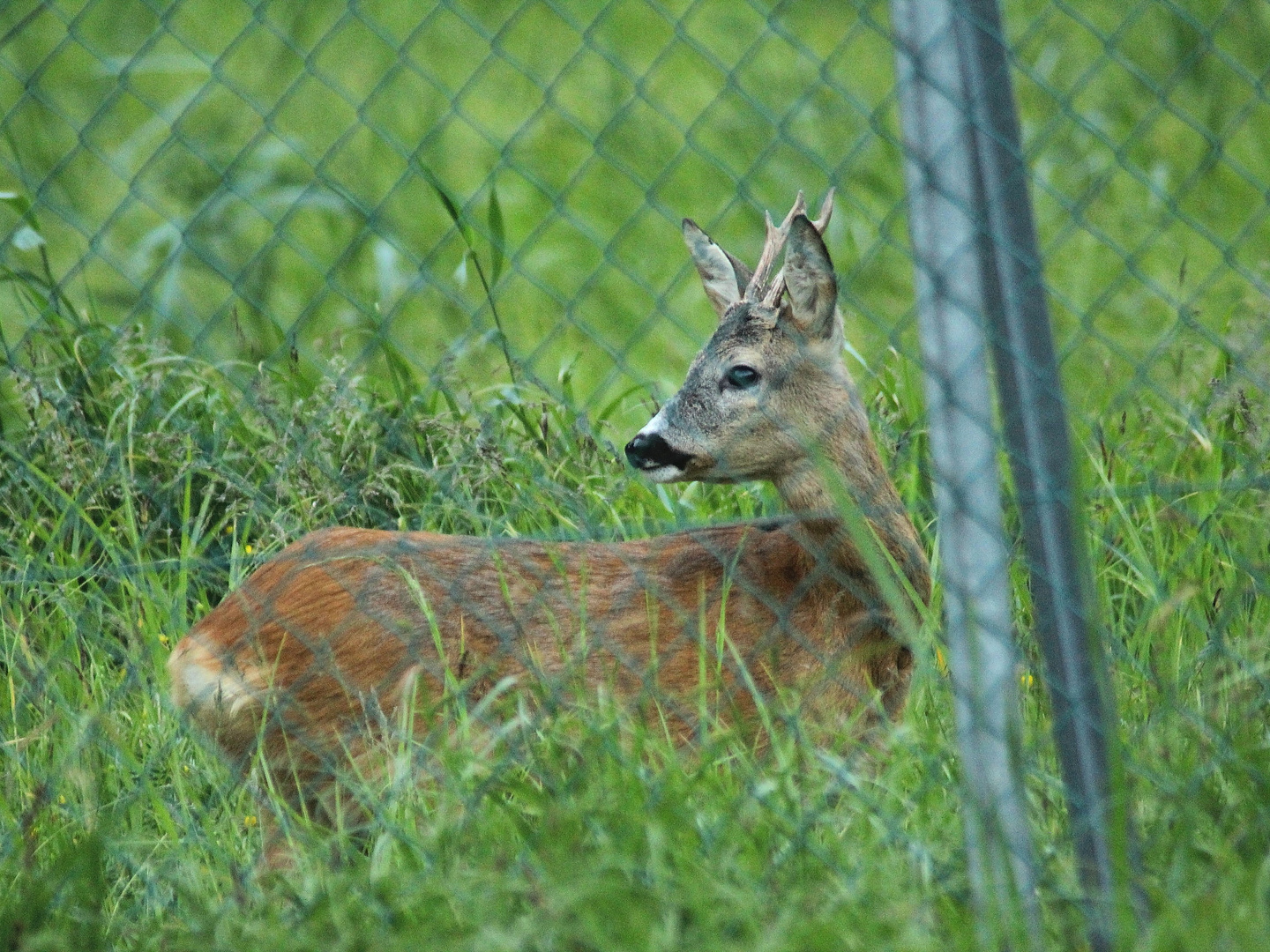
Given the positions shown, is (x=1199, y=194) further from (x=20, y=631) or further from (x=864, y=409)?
(x=20, y=631)

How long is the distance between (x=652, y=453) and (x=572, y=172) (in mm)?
3945

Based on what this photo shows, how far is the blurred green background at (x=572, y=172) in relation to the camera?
557 centimetres

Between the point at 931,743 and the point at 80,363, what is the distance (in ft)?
8.29

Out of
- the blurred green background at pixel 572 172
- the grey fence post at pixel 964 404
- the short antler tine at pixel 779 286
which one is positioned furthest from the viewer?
the blurred green background at pixel 572 172

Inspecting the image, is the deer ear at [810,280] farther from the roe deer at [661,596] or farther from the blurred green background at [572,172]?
the blurred green background at [572,172]

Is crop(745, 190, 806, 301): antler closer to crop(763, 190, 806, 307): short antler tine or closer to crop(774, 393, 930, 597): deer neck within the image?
crop(763, 190, 806, 307): short antler tine

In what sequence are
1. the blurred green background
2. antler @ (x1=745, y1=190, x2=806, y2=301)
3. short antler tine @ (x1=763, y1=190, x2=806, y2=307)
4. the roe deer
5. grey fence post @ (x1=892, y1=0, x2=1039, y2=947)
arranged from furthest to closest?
the blurred green background, antler @ (x1=745, y1=190, x2=806, y2=301), short antler tine @ (x1=763, y1=190, x2=806, y2=307), the roe deer, grey fence post @ (x1=892, y1=0, x2=1039, y2=947)

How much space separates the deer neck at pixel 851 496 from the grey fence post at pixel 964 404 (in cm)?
121

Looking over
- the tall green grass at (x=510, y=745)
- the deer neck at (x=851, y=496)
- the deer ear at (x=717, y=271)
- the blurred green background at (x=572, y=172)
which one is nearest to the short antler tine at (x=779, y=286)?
the deer ear at (x=717, y=271)

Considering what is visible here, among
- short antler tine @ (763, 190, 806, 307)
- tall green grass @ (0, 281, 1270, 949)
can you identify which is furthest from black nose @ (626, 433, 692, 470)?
short antler tine @ (763, 190, 806, 307)

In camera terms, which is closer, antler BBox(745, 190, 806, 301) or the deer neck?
the deer neck

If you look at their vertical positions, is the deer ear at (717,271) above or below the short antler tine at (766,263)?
below

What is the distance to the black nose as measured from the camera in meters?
3.61

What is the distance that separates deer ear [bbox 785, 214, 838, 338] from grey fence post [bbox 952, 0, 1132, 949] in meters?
1.03
